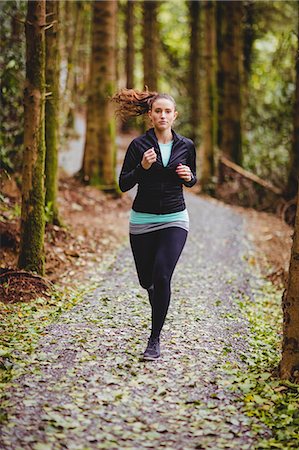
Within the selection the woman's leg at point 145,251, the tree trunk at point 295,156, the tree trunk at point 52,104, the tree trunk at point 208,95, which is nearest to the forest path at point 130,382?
the woman's leg at point 145,251

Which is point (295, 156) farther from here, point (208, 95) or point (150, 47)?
point (150, 47)

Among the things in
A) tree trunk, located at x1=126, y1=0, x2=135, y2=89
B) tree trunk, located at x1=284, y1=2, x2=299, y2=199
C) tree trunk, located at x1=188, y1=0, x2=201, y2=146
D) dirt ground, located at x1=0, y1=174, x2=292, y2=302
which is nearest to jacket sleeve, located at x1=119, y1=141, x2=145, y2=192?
dirt ground, located at x1=0, y1=174, x2=292, y2=302

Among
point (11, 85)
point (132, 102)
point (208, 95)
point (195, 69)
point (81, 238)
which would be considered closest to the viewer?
point (132, 102)

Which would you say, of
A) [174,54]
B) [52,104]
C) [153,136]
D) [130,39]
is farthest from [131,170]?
[174,54]

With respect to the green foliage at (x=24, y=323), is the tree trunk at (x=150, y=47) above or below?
above

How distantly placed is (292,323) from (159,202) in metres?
1.54

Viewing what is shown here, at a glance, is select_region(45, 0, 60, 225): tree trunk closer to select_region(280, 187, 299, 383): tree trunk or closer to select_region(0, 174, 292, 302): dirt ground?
select_region(0, 174, 292, 302): dirt ground

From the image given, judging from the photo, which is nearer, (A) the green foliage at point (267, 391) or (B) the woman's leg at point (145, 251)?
(A) the green foliage at point (267, 391)

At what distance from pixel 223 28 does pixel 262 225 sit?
25.4 feet

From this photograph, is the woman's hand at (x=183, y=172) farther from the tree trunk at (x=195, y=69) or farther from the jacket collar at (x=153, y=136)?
the tree trunk at (x=195, y=69)

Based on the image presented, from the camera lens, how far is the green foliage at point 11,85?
1160 centimetres

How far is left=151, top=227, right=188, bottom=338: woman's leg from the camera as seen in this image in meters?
5.63

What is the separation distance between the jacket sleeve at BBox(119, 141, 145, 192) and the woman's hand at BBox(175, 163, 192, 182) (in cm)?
31

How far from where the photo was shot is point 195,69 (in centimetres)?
2714
